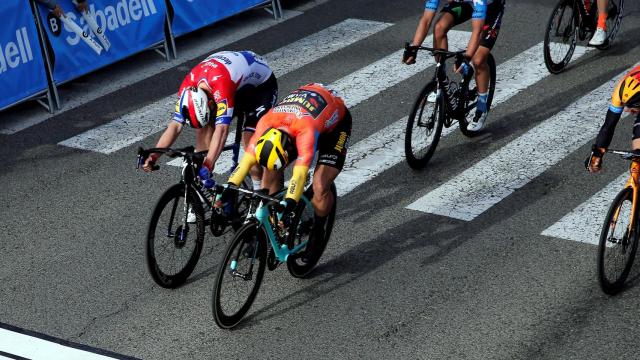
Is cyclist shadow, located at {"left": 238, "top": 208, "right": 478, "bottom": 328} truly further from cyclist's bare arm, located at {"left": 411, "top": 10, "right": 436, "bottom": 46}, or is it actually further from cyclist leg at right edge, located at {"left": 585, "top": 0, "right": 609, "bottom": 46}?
cyclist leg at right edge, located at {"left": 585, "top": 0, "right": 609, "bottom": 46}

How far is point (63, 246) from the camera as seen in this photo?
9555mm

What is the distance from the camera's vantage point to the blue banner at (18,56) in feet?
40.5

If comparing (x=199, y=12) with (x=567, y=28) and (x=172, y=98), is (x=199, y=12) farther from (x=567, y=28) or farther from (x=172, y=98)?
(x=567, y=28)

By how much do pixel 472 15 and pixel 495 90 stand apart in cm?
200

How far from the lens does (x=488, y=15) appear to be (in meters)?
11.1

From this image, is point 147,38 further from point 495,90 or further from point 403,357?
point 403,357

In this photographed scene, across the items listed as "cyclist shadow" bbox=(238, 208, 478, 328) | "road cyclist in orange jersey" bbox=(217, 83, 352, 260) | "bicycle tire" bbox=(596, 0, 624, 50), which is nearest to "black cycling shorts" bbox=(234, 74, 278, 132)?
"road cyclist in orange jersey" bbox=(217, 83, 352, 260)

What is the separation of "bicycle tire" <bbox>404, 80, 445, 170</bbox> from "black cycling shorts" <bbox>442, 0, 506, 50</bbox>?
97 centimetres

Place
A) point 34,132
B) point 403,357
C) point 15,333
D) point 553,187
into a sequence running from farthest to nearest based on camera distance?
1. point 34,132
2. point 553,187
3. point 15,333
4. point 403,357

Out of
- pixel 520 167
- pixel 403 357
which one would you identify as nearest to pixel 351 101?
pixel 520 167

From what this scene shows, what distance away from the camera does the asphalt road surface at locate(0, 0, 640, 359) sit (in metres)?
7.90

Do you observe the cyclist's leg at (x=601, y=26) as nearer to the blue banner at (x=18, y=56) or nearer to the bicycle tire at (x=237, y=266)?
the blue banner at (x=18, y=56)

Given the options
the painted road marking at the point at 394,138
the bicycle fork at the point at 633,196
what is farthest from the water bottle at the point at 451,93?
the bicycle fork at the point at 633,196

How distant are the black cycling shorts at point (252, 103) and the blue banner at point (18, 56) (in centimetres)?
442
